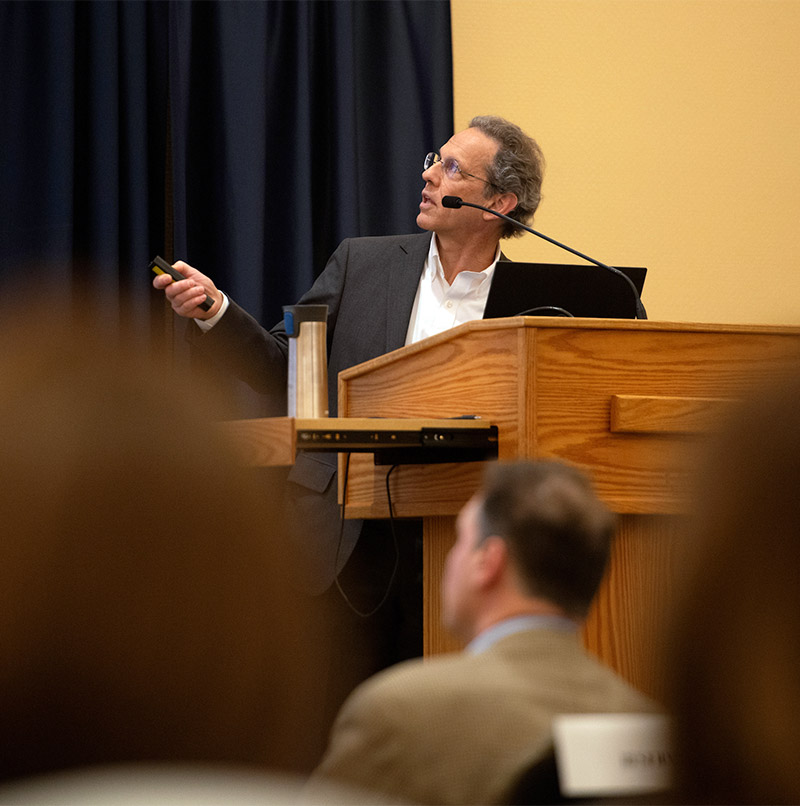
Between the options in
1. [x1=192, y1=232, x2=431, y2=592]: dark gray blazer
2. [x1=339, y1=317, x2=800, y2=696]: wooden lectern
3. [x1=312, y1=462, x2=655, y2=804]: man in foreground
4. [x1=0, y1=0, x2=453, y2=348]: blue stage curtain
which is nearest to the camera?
[x1=312, y1=462, x2=655, y2=804]: man in foreground

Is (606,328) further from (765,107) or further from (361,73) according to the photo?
Result: (765,107)

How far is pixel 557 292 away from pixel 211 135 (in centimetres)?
176

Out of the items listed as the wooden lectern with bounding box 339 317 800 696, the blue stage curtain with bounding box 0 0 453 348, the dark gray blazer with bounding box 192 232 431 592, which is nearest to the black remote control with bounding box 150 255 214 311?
the dark gray blazer with bounding box 192 232 431 592

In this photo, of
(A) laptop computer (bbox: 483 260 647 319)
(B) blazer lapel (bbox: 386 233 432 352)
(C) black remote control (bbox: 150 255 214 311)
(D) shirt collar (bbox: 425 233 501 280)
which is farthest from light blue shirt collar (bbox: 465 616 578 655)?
(D) shirt collar (bbox: 425 233 501 280)

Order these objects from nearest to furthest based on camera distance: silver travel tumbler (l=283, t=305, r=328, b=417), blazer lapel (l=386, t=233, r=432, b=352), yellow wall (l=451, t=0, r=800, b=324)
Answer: silver travel tumbler (l=283, t=305, r=328, b=417)
blazer lapel (l=386, t=233, r=432, b=352)
yellow wall (l=451, t=0, r=800, b=324)

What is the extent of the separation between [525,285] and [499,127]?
3.85ft

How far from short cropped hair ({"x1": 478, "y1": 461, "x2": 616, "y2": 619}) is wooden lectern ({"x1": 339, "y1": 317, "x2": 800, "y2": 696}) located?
2.33 feet

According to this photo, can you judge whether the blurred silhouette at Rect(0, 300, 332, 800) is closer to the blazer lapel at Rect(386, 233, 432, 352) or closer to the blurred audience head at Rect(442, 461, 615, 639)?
the blurred audience head at Rect(442, 461, 615, 639)

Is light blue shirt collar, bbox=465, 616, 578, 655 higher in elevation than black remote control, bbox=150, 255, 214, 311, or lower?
lower

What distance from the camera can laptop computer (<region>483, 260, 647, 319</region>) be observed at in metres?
2.25

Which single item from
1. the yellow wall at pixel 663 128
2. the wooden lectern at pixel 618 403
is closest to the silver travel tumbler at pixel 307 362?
the wooden lectern at pixel 618 403

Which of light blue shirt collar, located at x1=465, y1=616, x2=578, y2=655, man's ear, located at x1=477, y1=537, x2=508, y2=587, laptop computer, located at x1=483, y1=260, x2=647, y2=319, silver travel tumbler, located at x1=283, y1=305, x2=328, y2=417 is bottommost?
light blue shirt collar, located at x1=465, y1=616, x2=578, y2=655

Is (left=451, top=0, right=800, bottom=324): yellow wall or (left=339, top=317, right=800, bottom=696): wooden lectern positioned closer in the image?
(left=339, top=317, right=800, bottom=696): wooden lectern

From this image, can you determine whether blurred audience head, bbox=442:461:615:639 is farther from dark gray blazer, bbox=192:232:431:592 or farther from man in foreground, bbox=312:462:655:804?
dark gray blazer, bbox=192:232:431:592
